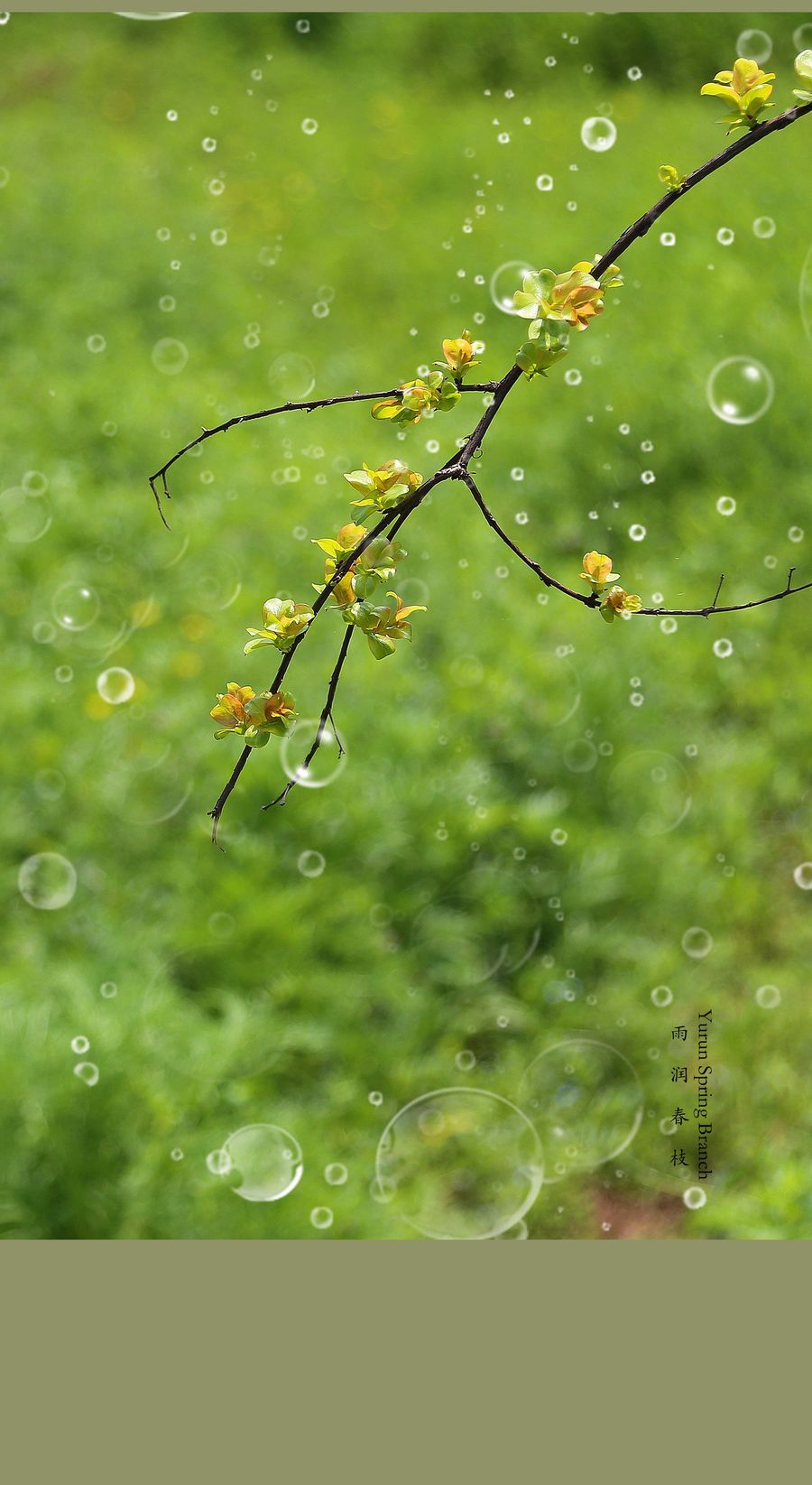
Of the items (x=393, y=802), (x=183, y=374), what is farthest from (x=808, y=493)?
(x=183, y=374)

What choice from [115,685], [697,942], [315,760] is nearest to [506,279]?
[115,685]

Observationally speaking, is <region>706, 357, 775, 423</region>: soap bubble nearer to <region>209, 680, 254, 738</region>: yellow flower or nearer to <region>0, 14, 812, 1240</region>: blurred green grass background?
<region>0, 14, 812, 1240</region>: blurred green grass background

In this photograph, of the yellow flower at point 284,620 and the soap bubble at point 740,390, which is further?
the soap bubble at point 740,390

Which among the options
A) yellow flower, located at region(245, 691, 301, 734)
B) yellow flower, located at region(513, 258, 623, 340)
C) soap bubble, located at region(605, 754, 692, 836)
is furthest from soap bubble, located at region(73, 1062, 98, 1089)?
yellow flower, located at region(513, 258, 623, 340)

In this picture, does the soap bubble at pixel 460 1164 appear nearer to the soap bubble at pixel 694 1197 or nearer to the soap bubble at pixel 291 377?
the soap bubble at pixel 694 1197

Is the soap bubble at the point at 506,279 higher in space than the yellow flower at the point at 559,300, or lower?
lower

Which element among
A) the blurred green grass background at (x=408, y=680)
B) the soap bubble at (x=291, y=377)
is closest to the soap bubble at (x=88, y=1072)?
the blurred green grass background at (x=408, y=680)

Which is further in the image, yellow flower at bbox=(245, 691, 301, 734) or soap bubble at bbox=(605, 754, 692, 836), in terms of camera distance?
soap bubble at bbox=(605, 754, 692, 836)
